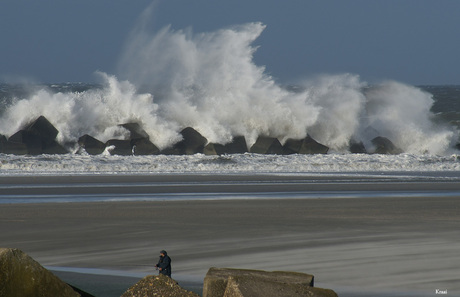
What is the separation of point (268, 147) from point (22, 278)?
19412 mm

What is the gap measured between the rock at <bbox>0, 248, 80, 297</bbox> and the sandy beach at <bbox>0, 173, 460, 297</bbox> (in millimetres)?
1606

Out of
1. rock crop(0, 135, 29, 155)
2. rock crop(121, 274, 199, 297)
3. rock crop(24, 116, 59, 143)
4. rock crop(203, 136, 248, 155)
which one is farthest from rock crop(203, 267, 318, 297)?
rock crop(24, 116, 59, 143)

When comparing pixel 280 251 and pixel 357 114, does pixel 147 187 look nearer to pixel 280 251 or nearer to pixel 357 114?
pixel 280 251

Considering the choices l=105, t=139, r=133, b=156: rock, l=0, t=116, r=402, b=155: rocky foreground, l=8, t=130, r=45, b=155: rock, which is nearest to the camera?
l=105, t=139, r=133, b=156: rock

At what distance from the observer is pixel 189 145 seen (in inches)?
947

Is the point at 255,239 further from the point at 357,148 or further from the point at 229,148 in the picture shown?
the point at 357,148

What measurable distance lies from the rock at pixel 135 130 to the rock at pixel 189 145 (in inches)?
50.3

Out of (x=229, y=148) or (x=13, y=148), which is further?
(x=229, y=148)

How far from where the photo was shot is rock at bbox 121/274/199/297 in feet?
13.7

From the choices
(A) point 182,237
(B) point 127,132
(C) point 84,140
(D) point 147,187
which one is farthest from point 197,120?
(A) point 182,237

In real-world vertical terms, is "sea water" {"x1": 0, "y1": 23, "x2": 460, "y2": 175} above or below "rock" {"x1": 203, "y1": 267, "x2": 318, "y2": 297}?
above

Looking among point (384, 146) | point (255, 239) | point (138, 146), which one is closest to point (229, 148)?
point (138, 146)

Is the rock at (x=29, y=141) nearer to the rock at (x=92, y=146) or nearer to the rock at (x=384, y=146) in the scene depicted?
the rock at (x=92, y=146)

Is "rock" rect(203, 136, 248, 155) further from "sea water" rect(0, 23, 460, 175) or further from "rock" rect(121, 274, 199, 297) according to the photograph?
"rock" rect(121, 274, 199, 297)
